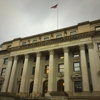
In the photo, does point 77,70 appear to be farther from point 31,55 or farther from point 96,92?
point 31,55

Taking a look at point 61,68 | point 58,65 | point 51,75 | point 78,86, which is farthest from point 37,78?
point 78,86

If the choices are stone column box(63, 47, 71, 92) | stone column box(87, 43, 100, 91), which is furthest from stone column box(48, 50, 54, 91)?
stone column box(87, 43, 100, 91)

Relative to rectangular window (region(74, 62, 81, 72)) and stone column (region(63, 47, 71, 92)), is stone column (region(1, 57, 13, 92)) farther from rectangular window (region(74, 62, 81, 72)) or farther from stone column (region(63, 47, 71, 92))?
rectangular window (region(74, 62, 81, 72))

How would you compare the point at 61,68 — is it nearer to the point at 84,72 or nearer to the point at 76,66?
the point at 76,66

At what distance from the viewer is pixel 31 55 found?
33.4 metres

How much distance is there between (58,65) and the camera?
96.9ft

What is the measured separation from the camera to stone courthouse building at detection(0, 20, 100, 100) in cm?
2411

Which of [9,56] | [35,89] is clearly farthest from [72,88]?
[9,56]

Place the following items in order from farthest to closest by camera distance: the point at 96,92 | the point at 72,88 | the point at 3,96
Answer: the point at 72,88, the point at 96,92, the point at 3,96

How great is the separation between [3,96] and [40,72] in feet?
51.9

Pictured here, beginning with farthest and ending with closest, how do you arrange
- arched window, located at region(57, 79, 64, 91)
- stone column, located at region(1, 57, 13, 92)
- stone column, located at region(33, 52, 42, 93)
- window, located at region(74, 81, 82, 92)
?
stone column, located at region(1, 57, 13, 92)
arched window, located at region(57, 79, 64, 91)
stone column, located at region(33, 52, 42, 93)
window, located at region(74, 81, 82, 92)

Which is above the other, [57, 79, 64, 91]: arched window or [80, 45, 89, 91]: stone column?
[80, 45, 89, 91]: stone column

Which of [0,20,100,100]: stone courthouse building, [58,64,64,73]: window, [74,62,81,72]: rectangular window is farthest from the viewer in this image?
[58,64,64,73]: window

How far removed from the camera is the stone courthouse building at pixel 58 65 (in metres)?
24.1
